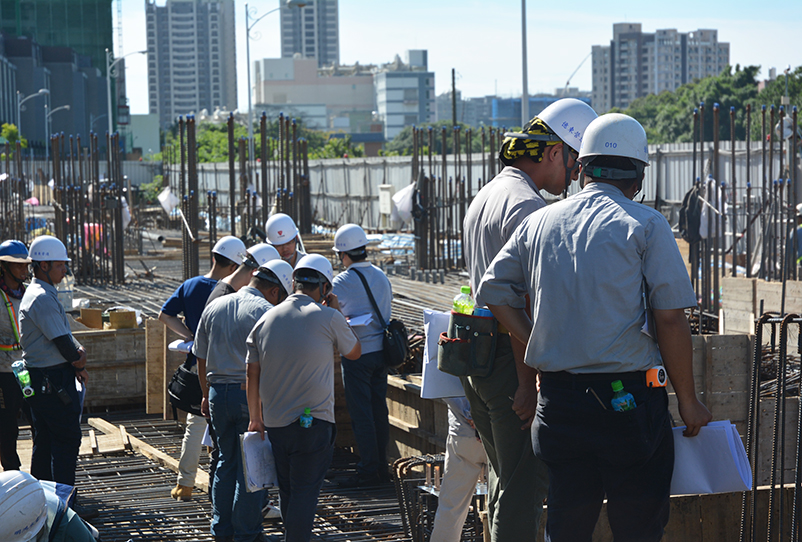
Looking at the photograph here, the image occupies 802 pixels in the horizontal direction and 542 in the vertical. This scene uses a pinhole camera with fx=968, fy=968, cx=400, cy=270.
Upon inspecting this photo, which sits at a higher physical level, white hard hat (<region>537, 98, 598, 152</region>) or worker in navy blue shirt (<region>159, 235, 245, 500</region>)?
white hard hat (<region>537, 98, 598, 152</region>)

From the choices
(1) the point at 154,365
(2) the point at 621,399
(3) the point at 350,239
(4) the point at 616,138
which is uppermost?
(4) the point at 616,138

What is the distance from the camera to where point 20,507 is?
3018 millimetres

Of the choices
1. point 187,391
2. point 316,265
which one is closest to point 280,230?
point 187,391

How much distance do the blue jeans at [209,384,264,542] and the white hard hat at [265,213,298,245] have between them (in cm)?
208

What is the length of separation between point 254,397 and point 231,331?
2.12ft

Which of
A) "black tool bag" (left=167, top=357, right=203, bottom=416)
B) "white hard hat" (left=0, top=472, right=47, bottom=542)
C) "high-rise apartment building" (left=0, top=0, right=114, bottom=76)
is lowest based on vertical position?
"black tool bag" (left=167, top=357, right=203, bottom=416)

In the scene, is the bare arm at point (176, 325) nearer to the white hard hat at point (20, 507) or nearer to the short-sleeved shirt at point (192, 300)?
the short-sleeved shirt at point (192, 300)

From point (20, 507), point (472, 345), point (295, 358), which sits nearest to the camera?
point (20, 507)

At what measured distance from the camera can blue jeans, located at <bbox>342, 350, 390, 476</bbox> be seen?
22.2 ft

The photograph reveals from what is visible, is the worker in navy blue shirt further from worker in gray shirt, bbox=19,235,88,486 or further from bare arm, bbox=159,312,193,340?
worker in gray shirt, bbox=19,235,88,486

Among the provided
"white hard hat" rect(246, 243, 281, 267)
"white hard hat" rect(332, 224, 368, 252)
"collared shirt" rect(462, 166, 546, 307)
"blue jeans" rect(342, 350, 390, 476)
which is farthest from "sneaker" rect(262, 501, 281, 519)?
"collared shirt" rect(462, 166, 546, 307)

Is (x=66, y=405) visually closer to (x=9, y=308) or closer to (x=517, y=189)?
(x=9, y=308)

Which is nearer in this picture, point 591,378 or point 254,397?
point 591,378

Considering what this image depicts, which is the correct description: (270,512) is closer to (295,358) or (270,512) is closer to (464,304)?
(295,358)
